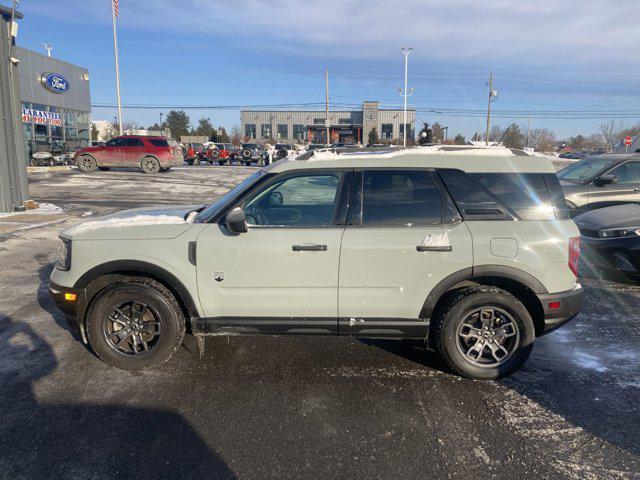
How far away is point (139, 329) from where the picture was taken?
3984 millimetres

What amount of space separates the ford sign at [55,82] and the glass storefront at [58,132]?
53.0 inches

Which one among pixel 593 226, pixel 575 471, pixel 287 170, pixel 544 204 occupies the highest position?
pixel 287 170

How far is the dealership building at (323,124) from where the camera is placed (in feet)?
297

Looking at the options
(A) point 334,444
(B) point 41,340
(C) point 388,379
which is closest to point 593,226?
(C) point 388,379

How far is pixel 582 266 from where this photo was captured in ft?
24.9

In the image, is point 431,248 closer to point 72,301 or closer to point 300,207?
point 300,207

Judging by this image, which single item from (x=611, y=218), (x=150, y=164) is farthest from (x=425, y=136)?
(x=611, y=218)

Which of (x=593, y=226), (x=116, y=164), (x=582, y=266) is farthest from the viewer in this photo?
(x=116, y=164)

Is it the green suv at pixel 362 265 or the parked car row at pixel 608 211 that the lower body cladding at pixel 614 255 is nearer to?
the parked car row at pixel 608 211

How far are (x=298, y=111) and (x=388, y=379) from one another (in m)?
98.6

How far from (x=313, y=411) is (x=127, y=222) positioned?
220 cm

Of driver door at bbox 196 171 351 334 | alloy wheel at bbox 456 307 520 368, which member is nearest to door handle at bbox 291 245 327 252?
driver door at bbox 196 171 351 334

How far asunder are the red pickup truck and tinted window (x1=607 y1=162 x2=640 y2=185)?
2083cm

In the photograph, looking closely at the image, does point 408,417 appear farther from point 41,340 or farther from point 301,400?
point 41,340
